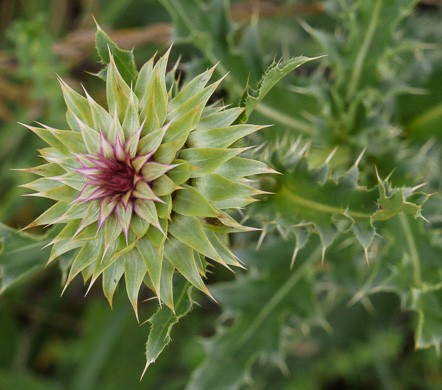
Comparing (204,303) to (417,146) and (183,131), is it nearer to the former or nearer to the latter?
(417,146)

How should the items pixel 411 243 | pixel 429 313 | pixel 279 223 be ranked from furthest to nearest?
pixel 411 243 → pixel 429 313 → pixel 279 223

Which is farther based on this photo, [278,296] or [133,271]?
[278,296]

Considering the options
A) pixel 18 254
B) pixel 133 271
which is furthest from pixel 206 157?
pixel 18 254

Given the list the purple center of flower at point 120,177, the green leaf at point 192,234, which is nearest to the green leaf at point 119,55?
the purple center of flower at point 120,177

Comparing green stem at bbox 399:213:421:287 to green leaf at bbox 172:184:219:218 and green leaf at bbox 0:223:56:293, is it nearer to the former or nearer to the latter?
green leaf at bbox 172:184:219:218

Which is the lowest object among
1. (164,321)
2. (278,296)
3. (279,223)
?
(278,296)

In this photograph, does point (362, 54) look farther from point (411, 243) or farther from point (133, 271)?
point (133, 271)
